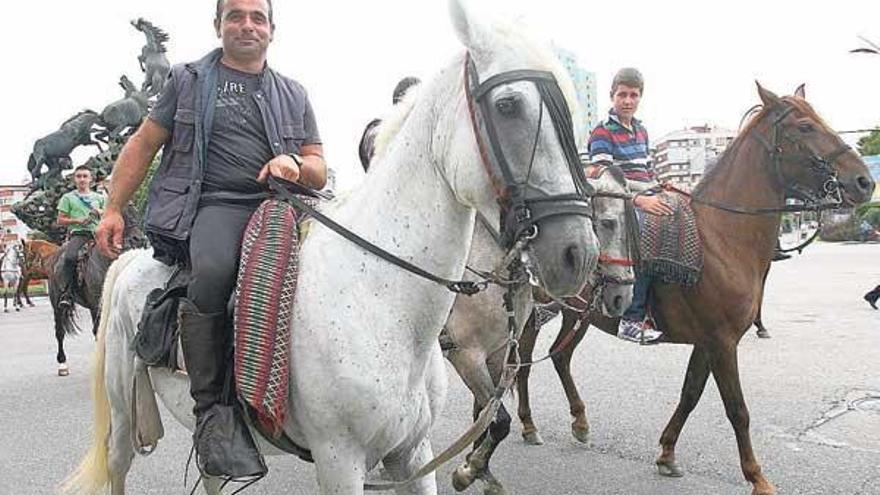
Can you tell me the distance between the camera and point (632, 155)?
16.8ft

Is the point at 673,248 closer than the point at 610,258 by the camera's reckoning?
No

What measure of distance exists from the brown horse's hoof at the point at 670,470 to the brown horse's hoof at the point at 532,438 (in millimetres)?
1026

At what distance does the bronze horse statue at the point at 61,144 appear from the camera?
20.4m

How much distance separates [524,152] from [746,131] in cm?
315

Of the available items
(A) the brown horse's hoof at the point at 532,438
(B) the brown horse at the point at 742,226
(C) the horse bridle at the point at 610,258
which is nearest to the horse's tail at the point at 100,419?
(C) the horse bridle at the point at 610,258

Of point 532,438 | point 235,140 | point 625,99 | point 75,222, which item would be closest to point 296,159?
point 235,140

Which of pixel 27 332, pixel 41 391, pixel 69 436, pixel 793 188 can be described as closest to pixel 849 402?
pixel 793 188

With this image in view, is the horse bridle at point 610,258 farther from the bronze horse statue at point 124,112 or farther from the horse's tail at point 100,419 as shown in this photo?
the bronze horse statue at point 124,112

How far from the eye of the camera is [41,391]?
7.77 metres

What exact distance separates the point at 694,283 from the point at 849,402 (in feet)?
8.60

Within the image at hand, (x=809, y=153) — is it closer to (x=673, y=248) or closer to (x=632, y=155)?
(x=673, y=248)

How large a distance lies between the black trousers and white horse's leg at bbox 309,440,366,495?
0.60 meters

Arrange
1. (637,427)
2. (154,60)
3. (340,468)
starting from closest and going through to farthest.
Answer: (340,468)
(637,427)
(154,60)

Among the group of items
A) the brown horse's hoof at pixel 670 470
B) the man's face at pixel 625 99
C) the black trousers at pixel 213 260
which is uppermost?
the man's face at pixel 625 99
